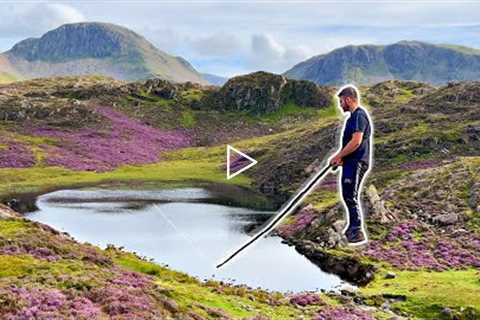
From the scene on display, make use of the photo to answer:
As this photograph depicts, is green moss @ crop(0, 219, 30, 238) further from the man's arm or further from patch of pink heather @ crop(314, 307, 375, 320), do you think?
the man's arm

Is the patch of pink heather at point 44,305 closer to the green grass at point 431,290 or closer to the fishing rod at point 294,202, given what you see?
the fishing rod at point 294,202

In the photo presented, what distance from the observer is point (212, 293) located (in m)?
45.8

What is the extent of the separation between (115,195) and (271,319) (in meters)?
85.0

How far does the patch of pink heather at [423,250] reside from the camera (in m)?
67.6

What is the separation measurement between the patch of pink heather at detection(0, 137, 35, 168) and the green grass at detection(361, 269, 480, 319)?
111 m

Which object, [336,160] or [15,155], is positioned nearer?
[336,160]

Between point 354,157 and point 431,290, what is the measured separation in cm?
5266

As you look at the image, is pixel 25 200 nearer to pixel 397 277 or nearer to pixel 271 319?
pixel 397 277

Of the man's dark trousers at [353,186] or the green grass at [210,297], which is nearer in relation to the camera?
the man's dark trousers at [353,186]

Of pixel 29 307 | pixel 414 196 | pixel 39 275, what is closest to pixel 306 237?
pixel 414 196

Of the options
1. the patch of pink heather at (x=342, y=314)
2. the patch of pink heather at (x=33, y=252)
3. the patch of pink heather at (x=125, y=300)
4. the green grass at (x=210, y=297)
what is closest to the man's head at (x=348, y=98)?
the patch of pink heather at (x=125, y=300)

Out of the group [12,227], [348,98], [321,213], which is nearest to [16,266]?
[12,227]

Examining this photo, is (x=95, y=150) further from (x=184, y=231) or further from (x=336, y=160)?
(x=336, y=160)

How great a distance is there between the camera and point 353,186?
7328 mm
